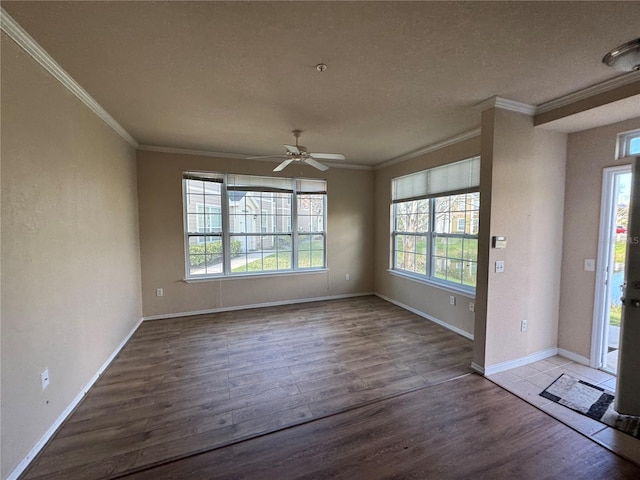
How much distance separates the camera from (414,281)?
4551 mm

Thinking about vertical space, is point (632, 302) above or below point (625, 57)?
below

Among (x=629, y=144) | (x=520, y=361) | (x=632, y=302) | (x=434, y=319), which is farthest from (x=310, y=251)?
(x=629, y=144)

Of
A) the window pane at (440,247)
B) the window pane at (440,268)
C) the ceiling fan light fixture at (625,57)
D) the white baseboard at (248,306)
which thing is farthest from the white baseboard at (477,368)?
the white baseboard at (248,306)

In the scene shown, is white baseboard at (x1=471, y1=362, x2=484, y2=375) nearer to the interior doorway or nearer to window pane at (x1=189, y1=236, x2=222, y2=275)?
the interior doorway

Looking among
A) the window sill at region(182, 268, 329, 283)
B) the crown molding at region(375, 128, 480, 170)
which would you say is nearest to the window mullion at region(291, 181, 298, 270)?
the window sill at region(182, 268, 329, 283)

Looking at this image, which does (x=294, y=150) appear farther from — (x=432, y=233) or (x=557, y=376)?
(x=557, y=376)

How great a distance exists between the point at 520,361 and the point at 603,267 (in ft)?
4.05

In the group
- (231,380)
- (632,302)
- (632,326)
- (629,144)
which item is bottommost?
(231,380)

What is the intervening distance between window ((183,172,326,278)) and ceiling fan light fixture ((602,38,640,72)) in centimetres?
386

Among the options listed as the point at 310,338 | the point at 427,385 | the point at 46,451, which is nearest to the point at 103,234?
the point at 46,451

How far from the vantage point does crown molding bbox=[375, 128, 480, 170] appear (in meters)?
3.46

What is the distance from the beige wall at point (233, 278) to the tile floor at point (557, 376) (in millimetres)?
3143

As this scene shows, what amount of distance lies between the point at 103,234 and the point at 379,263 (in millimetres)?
4406

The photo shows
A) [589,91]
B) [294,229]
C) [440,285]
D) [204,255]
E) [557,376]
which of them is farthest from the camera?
[294,229]
